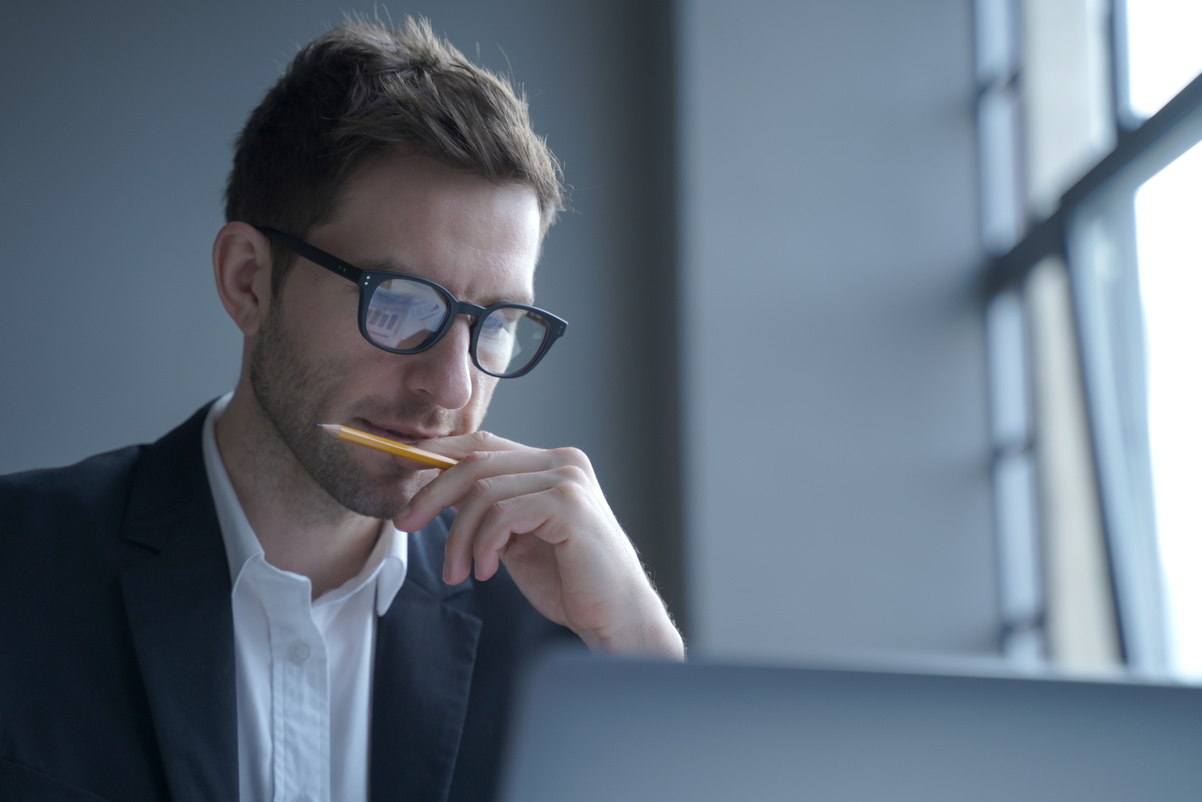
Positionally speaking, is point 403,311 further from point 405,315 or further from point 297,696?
point 297,696

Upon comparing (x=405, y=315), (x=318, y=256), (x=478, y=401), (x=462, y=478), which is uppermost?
(x=318, y=256)

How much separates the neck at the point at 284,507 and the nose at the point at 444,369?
0.83 ft

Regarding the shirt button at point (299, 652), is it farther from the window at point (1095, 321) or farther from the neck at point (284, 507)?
the window at point (1095, 321)

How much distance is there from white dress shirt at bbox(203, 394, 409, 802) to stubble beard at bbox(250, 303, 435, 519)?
0.35ft

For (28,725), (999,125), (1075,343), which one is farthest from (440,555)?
(999,125)

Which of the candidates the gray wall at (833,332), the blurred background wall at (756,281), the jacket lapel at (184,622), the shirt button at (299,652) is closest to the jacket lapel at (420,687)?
the shirt button at (299,652)

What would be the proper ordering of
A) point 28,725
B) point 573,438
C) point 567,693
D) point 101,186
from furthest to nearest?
point 573,438 < point 101,186 < point 28,725 < point 567,693

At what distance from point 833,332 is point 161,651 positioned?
111 inches

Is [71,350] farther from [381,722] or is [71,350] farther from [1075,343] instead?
[1075,343]

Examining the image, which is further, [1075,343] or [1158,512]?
[1075,343]

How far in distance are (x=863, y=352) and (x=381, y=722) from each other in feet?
8.83

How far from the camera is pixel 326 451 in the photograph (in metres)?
1.47

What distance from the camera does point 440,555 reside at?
5.36 ft

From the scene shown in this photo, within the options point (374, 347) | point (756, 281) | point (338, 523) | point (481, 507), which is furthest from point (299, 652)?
point (756, 281)
